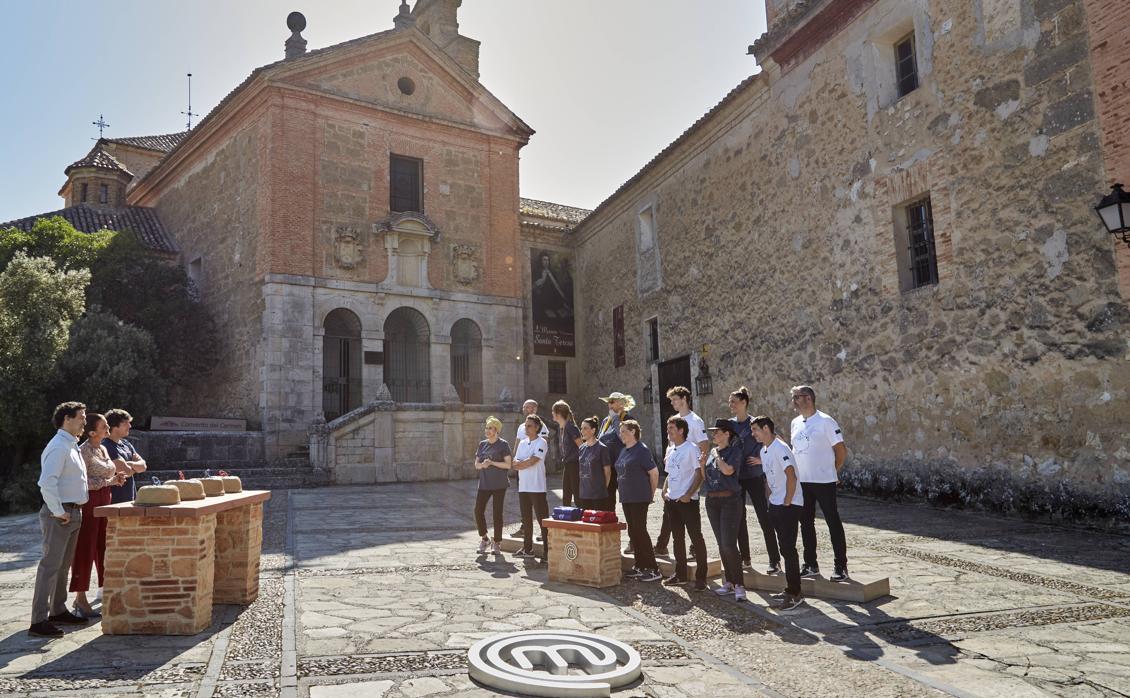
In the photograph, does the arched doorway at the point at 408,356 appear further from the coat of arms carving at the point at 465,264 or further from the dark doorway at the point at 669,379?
the dark doorway at the point at 669,379

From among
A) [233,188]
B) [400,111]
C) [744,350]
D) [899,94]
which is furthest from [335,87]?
[899,94]

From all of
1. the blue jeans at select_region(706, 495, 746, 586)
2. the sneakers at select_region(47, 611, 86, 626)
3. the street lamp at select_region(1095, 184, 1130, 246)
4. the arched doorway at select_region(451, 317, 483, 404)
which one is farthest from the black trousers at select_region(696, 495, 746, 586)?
the arched doorway at select_region(451, 317, 483, 404)

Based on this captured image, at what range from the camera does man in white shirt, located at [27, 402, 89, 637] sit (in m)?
5.29

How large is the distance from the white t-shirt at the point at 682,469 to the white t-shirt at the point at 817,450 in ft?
3.01

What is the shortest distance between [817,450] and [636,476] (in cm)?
169

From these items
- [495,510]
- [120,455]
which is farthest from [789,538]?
[120,455]

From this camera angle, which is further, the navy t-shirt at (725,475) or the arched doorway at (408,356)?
the arched doorway at (408,356)

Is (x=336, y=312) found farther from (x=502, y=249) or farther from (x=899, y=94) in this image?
(x=899, y=94)

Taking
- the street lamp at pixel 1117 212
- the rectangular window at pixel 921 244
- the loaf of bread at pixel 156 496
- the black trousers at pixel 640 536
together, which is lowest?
the black trousers at pixel 640 536

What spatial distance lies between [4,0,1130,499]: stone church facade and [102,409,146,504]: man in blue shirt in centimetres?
946

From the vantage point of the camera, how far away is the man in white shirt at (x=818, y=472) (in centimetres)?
629

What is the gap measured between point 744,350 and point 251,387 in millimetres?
12390

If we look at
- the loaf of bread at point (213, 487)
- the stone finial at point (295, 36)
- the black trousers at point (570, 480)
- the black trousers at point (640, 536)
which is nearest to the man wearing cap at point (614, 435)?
the black trousers at point (640, 536)

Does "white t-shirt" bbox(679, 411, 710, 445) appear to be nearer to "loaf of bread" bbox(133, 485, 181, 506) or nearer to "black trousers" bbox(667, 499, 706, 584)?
"black trousers" bbox(667, 499, 706, 584)
